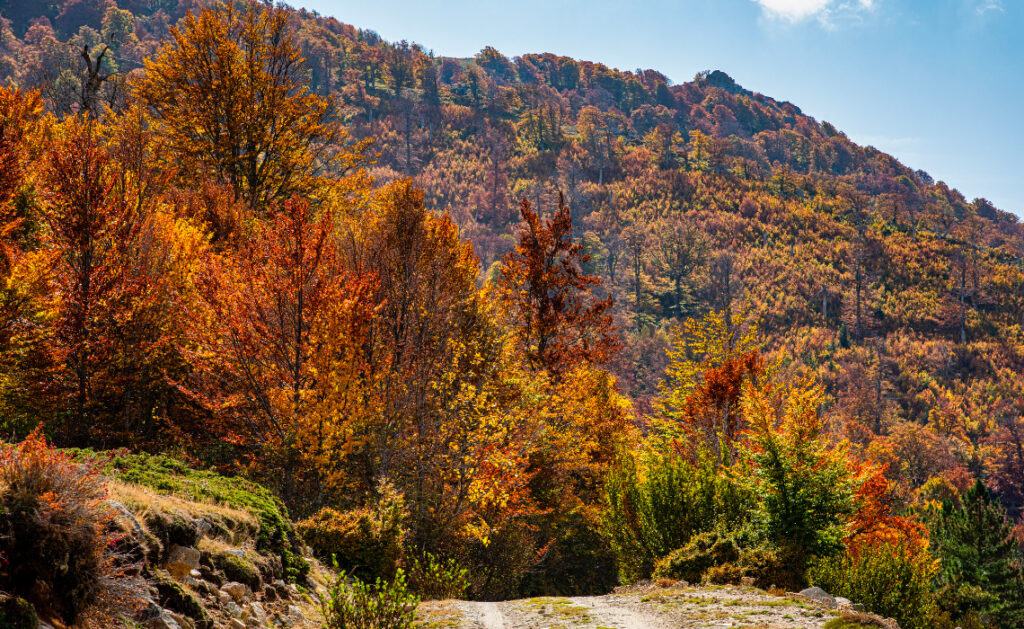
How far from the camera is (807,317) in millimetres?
83750

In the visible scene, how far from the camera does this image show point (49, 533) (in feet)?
13.5

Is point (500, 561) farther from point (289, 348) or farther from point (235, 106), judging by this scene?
point (235, 106)

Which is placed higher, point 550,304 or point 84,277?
point 550,304

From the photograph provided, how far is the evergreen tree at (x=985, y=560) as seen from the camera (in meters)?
28.6

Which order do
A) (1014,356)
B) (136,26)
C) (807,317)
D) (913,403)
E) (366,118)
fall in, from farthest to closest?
1. (136,26)
2. (366,118)
3. (807,317)
4. (1014,356)
5. (913,403)

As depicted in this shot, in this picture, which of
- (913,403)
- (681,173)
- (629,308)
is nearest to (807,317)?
(913,403)

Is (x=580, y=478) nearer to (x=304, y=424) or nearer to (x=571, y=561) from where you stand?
(x=571, y=561)

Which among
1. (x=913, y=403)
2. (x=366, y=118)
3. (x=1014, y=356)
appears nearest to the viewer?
(x=913, y=403)

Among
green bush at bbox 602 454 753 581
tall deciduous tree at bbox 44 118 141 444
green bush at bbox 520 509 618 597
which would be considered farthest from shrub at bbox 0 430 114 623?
green bush at bbox 520 509 618 597

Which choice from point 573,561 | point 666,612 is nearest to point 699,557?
point 666,612

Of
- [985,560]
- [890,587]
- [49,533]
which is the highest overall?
[49,533]

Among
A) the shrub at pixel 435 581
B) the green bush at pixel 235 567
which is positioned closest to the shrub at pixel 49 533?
the green bush at pixel 235 567

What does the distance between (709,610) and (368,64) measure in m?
171

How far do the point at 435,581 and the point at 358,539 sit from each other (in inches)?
103
